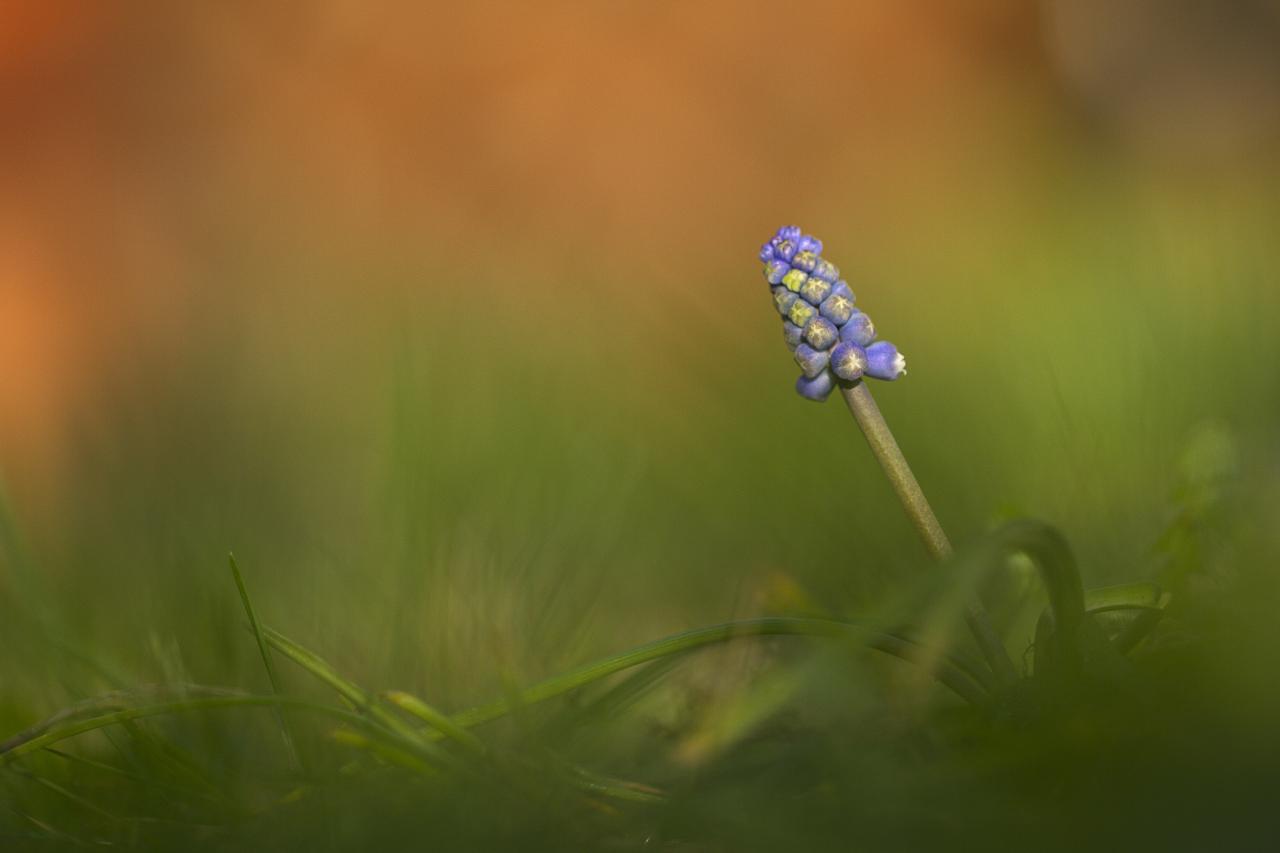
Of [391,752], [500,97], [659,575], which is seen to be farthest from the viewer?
[500,97]

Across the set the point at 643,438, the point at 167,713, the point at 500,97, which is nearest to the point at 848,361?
the point at 167,713

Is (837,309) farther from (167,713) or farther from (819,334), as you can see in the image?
(167,713)

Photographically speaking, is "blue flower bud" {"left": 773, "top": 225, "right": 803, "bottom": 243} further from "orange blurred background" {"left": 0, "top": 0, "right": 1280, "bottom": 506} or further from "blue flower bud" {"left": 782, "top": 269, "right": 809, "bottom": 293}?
"orange blurred background" {"left": 0, "top": 0, "right": 1280, "bottom": 506}

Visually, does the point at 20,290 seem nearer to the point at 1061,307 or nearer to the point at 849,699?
the point at 1061,307

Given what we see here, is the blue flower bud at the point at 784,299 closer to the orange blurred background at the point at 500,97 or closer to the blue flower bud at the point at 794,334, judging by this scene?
the blue flower bud at the point at 794,334

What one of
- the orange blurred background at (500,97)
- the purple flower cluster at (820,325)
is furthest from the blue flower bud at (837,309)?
the orange blurred background at (500,97)

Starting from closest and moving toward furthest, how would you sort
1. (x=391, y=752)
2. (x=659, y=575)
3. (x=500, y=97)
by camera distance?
1. (x=391, y=752)
2. (x=659, y=575)
3. (x=500, y=97)

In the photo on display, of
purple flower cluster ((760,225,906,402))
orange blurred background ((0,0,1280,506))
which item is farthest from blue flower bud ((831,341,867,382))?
orange blurred background ((0,0,1280,506))

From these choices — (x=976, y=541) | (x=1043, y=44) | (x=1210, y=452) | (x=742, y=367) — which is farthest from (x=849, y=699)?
(x=1043, y=44)
